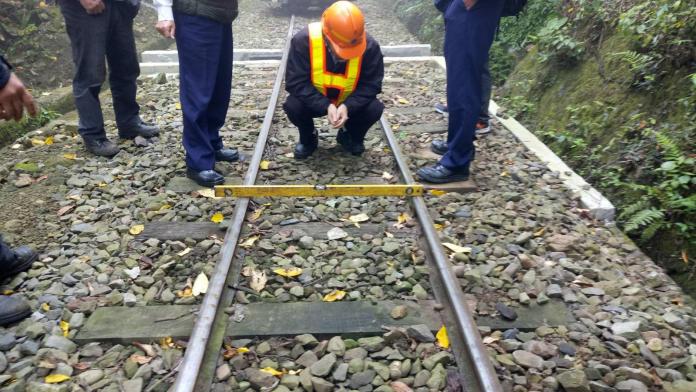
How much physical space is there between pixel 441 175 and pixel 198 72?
72.9 inches

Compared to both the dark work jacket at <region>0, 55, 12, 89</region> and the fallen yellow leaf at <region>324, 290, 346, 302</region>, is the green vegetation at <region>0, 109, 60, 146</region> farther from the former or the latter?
the fallen yellow leaf at <region>324, 290, 346, 302</region>

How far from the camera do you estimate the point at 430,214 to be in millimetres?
3334

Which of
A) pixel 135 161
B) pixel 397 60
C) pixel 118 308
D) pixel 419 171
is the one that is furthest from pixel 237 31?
pixel 118 308

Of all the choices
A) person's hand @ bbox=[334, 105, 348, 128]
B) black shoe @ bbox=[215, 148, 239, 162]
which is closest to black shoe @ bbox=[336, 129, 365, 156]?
person's hand @ bbox=[334, 105, 348, 128]

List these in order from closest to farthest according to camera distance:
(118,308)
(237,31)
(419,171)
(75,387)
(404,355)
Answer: (75,387)
(404,355)
(118,308)
(419,171)
(237,31)

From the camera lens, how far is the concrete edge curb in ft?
10.8

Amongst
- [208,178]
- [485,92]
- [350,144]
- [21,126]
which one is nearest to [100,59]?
[208,178]

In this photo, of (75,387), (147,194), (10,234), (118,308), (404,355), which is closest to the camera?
(75,387)

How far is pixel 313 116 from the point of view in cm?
405

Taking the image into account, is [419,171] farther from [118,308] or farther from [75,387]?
[75,387]

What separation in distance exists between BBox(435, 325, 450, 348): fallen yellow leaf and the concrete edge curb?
1.59 meters

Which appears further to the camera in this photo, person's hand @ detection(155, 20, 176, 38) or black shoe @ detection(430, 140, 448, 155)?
black shoe @ detection(430, 140, 448, 155)

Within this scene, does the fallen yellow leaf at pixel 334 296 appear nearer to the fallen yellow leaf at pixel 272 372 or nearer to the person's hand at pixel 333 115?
the fallen yellow leaf at pixel 272 372

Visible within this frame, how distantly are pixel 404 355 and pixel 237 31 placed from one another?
963cm
